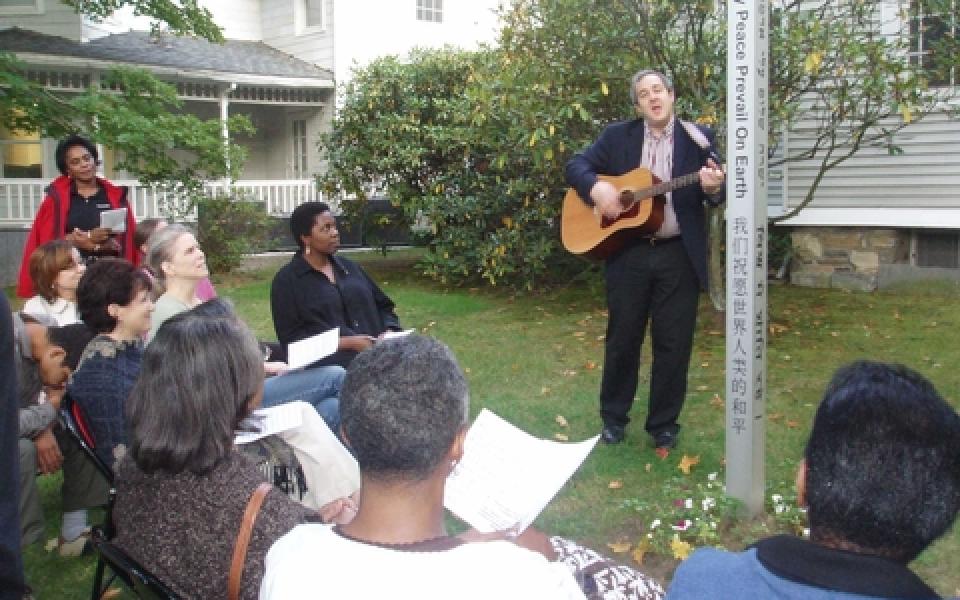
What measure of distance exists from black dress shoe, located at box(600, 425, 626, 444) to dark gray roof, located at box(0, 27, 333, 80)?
528 inches

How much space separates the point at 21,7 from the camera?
16297 millimetres

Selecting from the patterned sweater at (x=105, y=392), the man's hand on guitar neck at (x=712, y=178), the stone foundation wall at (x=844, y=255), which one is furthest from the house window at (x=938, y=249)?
the patterned sweater at (x=105, y=392)

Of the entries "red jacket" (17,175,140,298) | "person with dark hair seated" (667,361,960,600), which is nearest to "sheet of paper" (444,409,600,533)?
"person with dark hair seated" (667,361,960,600)

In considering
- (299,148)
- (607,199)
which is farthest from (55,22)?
(607,199)

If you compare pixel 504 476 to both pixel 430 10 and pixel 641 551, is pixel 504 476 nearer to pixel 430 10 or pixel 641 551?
pixel 641 551

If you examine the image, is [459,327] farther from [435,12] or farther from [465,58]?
[435,12]

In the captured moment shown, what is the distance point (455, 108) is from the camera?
37.3ft

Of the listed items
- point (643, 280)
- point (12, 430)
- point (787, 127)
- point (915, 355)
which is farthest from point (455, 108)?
point (12, 430)

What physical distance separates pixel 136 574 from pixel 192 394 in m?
0.49

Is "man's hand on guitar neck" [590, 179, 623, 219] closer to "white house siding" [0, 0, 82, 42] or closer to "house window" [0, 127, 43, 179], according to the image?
"house window" [0, 127, 43, 179]

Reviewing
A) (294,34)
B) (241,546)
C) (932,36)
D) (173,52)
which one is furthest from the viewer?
(294,34)

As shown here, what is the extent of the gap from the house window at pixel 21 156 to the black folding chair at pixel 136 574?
15.7 m

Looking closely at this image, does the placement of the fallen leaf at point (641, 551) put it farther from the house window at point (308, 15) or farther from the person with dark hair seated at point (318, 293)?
the house window at point (308, 15)

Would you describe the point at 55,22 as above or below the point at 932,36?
above
